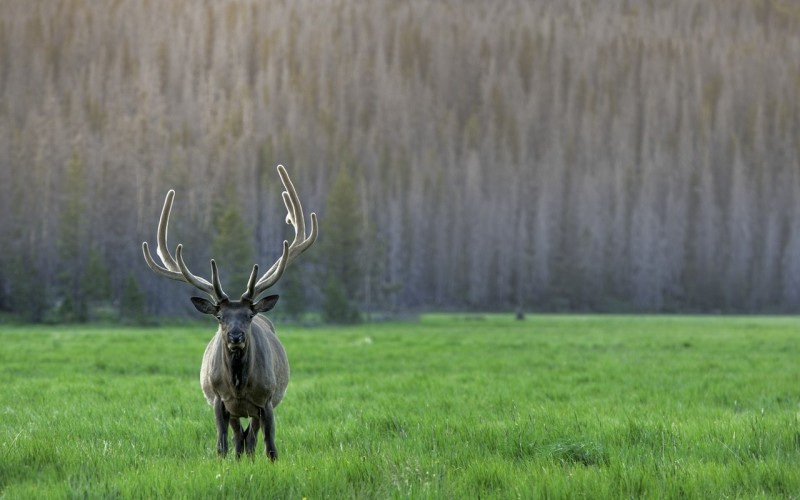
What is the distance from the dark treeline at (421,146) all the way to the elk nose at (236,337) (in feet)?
156

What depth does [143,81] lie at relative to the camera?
81.6m

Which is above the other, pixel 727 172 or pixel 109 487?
pixel 727 172

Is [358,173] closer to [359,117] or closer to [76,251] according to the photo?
[359,117]

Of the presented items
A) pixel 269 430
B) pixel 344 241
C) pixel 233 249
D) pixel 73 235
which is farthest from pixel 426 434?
pixel 73 235

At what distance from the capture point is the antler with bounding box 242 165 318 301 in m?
A: 6.65

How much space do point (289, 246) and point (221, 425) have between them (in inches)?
68.0

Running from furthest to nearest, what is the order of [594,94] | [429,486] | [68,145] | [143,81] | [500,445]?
[594,94] → [143,81] → [68,145] → [500,445] → [429,486]

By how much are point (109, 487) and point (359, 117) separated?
8701cm

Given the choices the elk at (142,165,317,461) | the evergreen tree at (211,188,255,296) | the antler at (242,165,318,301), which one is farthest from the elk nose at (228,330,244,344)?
the evergreen tree at (211,188,255,296)

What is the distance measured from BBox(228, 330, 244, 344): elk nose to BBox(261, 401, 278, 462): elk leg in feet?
3.05

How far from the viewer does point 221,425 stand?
644 cm

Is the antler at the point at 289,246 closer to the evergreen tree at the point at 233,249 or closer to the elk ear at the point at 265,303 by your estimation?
the elk ear at the point at 265,303

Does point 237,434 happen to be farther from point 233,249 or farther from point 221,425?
point 233,249

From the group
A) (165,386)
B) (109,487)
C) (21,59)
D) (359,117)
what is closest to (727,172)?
(359,117)
